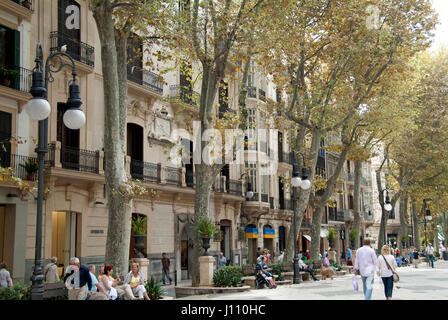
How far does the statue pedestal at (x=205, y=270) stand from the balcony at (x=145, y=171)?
7.17 meters

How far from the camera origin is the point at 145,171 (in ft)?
78.6

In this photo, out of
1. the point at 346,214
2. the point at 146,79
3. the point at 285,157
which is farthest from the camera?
the point at 346,214

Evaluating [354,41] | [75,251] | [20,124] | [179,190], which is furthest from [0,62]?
[354,41]

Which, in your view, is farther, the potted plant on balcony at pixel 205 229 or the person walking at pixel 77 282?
the potted plant on balcony at pixel 205 229

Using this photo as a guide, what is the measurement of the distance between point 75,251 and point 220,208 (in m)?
11.4

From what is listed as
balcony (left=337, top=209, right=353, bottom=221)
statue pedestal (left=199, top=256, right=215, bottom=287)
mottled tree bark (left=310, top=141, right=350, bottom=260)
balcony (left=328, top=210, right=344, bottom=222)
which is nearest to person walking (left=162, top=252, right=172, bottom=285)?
statue pedestal (left=199, top=256, right=215, bottom=287)

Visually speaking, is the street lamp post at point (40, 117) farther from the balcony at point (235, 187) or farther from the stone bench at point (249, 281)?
the balcony at point (235, 187)

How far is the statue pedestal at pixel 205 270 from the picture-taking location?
55.8 feet

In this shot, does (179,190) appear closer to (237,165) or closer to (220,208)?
(220,208)

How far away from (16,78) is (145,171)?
778 centimetres

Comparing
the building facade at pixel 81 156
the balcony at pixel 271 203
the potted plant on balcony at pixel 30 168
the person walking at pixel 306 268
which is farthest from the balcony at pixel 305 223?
the potted plant on balcony at pixel 30 168

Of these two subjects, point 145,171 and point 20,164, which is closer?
point 20,164

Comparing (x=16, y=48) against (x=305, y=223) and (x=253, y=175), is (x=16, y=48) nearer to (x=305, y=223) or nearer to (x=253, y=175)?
(x=253, y=175)

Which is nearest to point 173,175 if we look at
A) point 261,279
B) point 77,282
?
point 261,279
